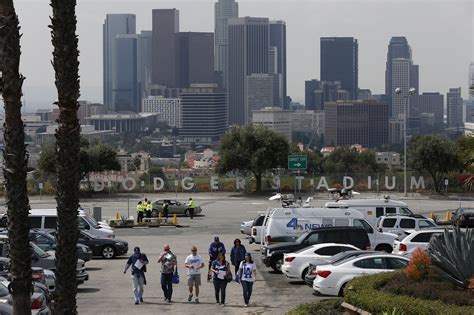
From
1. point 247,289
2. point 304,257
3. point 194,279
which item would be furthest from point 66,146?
point 304,257

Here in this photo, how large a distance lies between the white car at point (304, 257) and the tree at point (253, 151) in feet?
137

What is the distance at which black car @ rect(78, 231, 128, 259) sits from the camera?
109ft

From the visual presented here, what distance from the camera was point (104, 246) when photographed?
33250mm

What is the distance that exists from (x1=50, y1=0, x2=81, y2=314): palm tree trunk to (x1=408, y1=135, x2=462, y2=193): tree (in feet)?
189

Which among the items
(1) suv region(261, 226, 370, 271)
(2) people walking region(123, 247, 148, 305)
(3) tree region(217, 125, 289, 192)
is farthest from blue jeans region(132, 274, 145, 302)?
(3) tree region(217, 125, 289, 192)

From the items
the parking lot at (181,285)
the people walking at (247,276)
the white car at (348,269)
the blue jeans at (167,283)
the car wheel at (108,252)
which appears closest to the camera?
the people walking at (247,276)

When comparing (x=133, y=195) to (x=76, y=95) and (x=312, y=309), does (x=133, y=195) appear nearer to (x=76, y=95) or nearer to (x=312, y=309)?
(x=312, y=309)

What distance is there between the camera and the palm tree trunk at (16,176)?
11.0 meters

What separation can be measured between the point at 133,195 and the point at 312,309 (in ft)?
163

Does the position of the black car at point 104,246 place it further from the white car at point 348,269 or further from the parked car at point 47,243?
the white car at point 348,269

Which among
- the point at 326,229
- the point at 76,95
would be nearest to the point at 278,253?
the point at 326,229

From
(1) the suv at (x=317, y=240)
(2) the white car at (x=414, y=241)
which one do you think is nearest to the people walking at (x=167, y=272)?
(1) the suv at (x=317, y=240)

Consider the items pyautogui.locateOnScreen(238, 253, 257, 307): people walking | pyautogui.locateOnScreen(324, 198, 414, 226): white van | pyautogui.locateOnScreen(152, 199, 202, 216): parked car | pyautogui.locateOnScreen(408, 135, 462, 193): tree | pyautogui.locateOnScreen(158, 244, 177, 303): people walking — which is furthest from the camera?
pyautogui.locateOnScreen(408, 135, 462, 193): tree

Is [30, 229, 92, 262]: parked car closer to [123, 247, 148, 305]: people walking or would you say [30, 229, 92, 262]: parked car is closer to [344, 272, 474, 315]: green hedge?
[123, 247, 148, 305]: people walking
